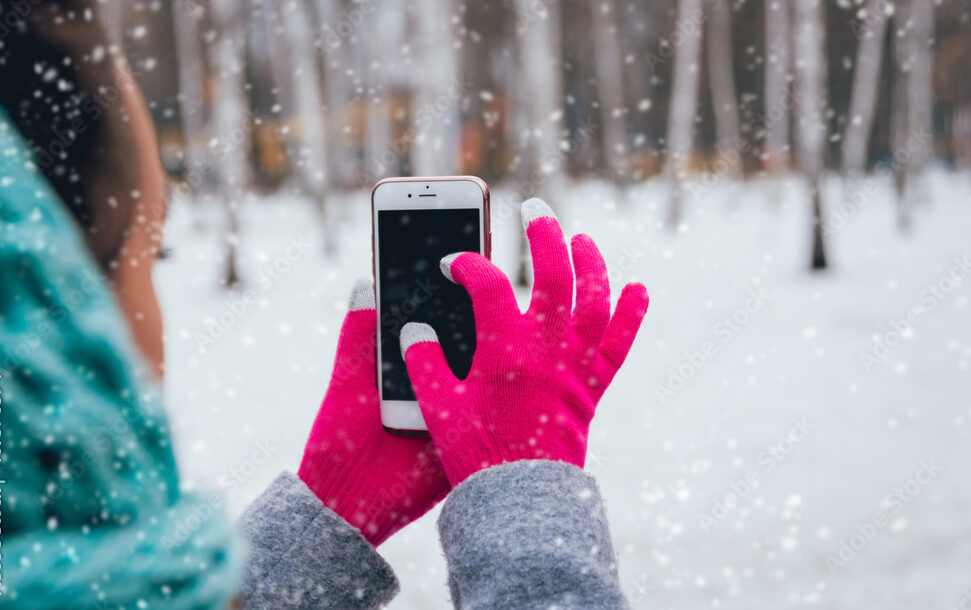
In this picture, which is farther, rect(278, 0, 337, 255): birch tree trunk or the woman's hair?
rect(278, 0, 337, 255): birch tree trunk

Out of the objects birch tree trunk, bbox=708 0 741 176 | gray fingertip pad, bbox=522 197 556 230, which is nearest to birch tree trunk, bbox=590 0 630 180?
birch tree trunk, bbox=708 0 741 176

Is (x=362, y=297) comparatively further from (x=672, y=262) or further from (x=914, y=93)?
(x=914, y=93)

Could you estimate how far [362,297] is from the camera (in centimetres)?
100

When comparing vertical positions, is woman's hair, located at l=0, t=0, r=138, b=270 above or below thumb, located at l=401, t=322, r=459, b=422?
above

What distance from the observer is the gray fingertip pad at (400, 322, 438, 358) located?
0.90m

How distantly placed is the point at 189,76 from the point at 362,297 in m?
6.44

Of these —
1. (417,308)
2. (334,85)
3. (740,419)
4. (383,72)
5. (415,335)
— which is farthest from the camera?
(334,85)

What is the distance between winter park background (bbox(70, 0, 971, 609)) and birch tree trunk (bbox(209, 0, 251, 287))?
32 mm

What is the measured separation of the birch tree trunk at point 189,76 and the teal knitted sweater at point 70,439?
20.1 feet

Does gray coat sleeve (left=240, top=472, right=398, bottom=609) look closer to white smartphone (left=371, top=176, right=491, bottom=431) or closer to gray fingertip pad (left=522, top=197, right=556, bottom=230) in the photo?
white smartphone (left=371, top=176, right=491, bottom=431)

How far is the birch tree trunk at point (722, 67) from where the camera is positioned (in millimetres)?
8742

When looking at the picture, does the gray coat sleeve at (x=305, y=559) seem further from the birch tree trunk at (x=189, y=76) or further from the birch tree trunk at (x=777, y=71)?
the birch tree trunk at (x=777, y=71)

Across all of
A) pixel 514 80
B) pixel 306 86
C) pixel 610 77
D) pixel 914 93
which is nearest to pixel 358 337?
pixel 514 80

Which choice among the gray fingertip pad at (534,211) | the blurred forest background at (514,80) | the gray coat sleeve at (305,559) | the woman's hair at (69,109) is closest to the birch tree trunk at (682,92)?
the blurred forest background at (514,80)
